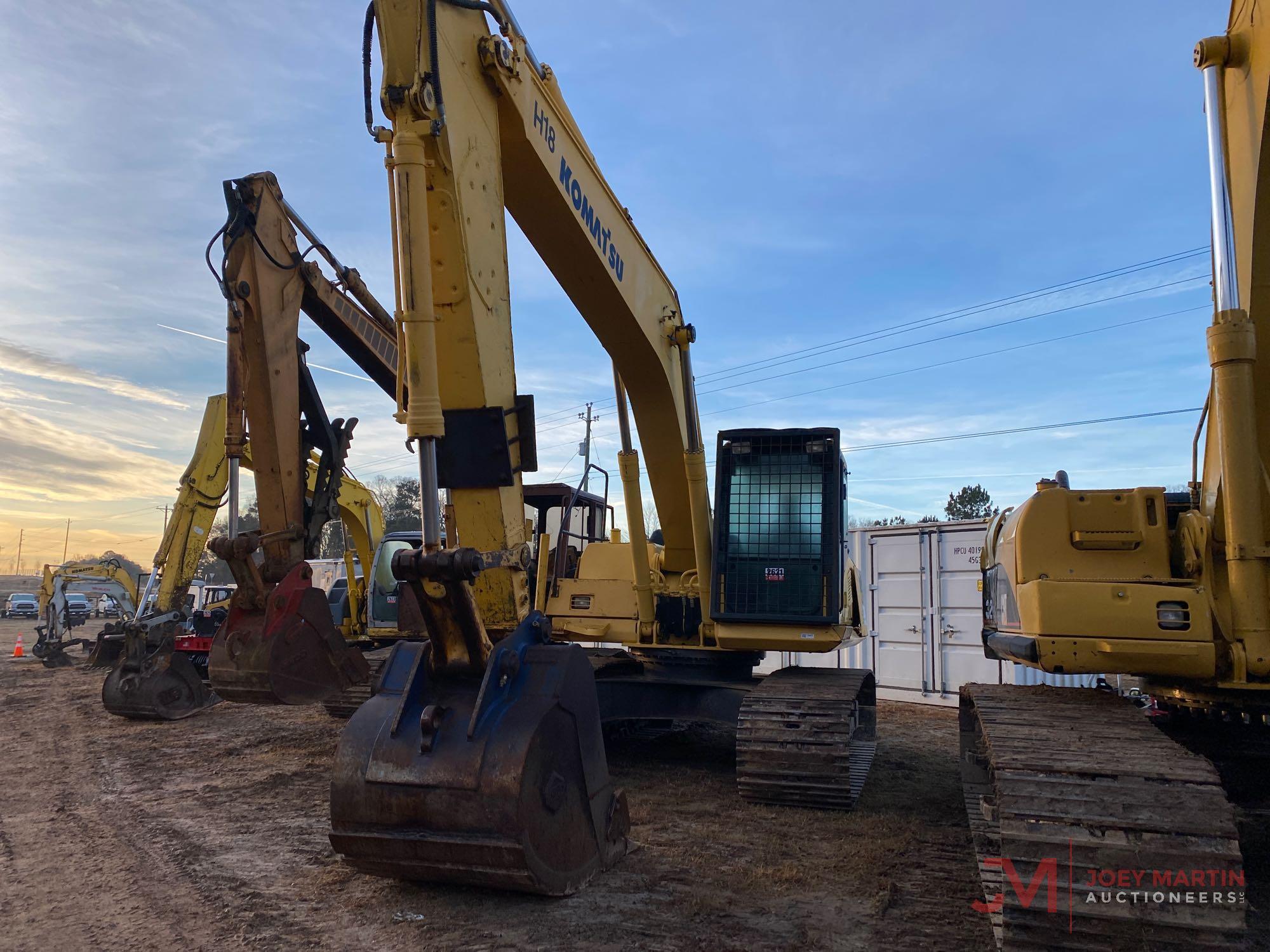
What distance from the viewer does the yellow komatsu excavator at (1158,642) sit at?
315 cm

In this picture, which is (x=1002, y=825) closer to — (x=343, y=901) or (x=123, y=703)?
(x=343, y=901)

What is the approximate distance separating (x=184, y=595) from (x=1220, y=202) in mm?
12723

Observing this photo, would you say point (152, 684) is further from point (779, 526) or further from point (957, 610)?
point (957, 610)

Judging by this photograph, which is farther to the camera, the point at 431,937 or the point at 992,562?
the point at 992,562

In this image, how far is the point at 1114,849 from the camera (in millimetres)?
3211

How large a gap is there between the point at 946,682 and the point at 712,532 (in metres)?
7.36

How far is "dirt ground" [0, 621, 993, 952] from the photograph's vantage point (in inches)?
153

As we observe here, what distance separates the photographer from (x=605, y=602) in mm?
8188

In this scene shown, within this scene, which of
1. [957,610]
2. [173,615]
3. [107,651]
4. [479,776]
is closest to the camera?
[479,776]

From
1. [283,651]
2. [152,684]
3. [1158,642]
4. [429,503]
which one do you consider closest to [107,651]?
[152,684]

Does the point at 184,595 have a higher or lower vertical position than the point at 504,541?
lower

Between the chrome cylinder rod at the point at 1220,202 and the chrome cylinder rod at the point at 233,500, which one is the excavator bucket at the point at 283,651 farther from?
the chrome cylinder rod at the point at 1220,202

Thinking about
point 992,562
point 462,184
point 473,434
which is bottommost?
point 992,562

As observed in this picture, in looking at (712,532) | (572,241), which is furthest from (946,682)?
(572,241)
